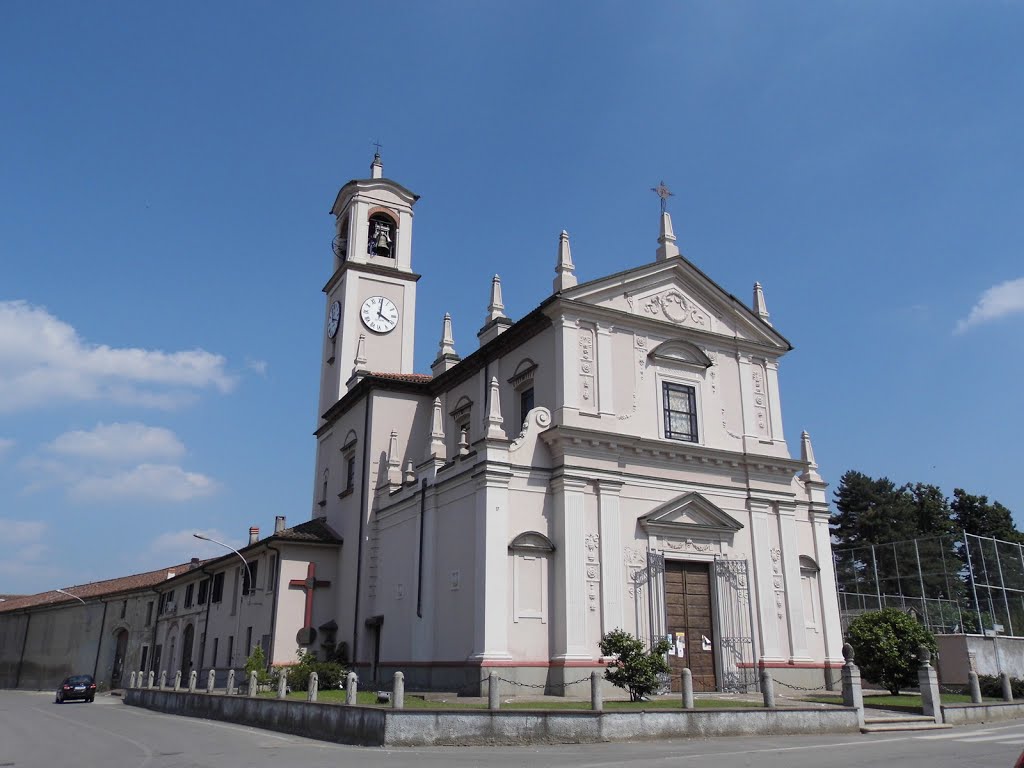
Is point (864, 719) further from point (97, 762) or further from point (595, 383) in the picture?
point (97, 762)

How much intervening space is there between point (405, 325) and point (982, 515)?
51.1 m

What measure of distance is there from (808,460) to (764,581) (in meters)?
5.54

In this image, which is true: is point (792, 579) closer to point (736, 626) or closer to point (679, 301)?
point (736, 626)

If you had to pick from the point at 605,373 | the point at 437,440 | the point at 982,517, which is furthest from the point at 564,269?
the point at 982,517

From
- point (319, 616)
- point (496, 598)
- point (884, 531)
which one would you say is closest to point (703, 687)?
point (496, 598)

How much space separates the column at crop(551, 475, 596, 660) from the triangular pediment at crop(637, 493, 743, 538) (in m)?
2.22

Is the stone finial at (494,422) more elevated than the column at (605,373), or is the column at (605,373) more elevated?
the column at (605,373)

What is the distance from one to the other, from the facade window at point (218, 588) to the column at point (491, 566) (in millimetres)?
19242

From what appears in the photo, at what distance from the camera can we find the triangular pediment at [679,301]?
2509cm

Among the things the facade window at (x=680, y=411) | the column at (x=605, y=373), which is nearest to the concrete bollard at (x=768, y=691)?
the column at (x=605, y=373)

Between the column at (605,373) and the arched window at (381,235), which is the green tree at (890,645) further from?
the arched window at (381,235)

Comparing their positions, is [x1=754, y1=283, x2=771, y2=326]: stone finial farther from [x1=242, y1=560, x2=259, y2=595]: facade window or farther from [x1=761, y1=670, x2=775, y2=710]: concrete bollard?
[x1=242, y1=560, x2=259, y2=595]: facade window

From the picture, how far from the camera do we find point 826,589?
26.6 m

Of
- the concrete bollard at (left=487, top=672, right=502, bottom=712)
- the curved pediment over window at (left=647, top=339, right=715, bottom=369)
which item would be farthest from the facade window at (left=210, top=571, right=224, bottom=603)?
the concrete bollard at (left=487, top=672, right=502, bottom=712)
